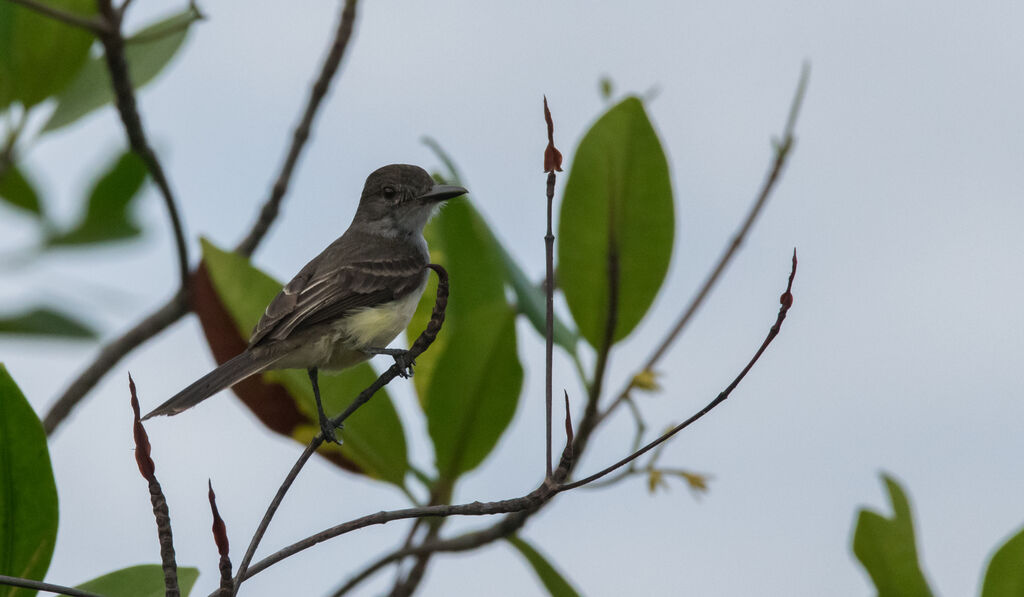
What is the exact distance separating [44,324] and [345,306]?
5.26 ft

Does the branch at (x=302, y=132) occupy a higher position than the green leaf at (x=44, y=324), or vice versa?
the branch at (x=302, y=132)

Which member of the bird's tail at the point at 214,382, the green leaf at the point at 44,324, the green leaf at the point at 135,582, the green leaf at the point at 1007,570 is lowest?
→ the green leaf at the point at 1007,570

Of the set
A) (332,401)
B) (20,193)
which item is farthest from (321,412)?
(20,193)

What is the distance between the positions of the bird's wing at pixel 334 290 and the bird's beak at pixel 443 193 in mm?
290

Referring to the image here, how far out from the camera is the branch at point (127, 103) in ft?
14.0

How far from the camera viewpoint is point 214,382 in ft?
14.6

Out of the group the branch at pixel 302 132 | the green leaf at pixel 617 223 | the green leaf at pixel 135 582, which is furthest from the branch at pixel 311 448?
the branch at pixel 302 132

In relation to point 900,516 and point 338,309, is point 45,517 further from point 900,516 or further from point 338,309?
point 900,516

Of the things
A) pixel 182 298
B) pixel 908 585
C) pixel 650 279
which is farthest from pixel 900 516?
pixel 182 298

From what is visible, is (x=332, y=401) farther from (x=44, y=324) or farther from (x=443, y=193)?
(x=44, y=324)

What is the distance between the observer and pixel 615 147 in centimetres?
430

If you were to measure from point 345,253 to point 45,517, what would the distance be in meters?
2.52

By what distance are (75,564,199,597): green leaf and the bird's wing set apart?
4.52 feet

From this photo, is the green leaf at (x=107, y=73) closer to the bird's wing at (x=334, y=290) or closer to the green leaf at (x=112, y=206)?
the green leaf at (x=112, y=206)
